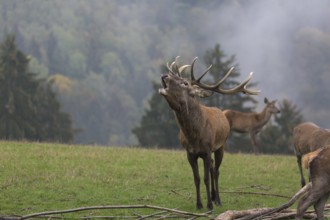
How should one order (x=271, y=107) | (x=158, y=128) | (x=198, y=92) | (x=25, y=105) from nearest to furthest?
(x=198, y=92) < (x=271, y=107) < (x=25, y=105) < (x=158, y=128)

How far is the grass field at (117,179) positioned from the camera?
34.0ft

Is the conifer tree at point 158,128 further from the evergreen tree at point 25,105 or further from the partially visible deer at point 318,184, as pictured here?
the partially visible deer at point 318,184

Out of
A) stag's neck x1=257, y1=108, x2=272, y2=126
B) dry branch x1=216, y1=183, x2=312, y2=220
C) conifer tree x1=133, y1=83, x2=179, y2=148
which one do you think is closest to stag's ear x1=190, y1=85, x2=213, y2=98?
dry branch x1=216, y1=183, x2=312, y2=220

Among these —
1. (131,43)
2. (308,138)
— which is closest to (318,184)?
(308,138)

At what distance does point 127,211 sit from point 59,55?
106374 mm

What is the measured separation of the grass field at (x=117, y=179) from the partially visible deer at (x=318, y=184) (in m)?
2.33

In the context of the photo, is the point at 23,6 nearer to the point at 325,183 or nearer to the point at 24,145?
the point at 24,145

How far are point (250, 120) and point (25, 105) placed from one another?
22.0 m

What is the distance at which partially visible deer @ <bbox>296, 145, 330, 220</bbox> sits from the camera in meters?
Result: 7.55

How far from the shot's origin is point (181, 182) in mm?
12922

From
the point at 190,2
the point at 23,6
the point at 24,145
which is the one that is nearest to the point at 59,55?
the point at 23,6

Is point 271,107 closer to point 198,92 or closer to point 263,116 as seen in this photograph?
point 263,116

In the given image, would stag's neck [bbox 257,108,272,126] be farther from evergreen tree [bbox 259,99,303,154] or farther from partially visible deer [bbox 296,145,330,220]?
partially visible deer [bbox 296,145,330,220]

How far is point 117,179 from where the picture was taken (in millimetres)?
12648
